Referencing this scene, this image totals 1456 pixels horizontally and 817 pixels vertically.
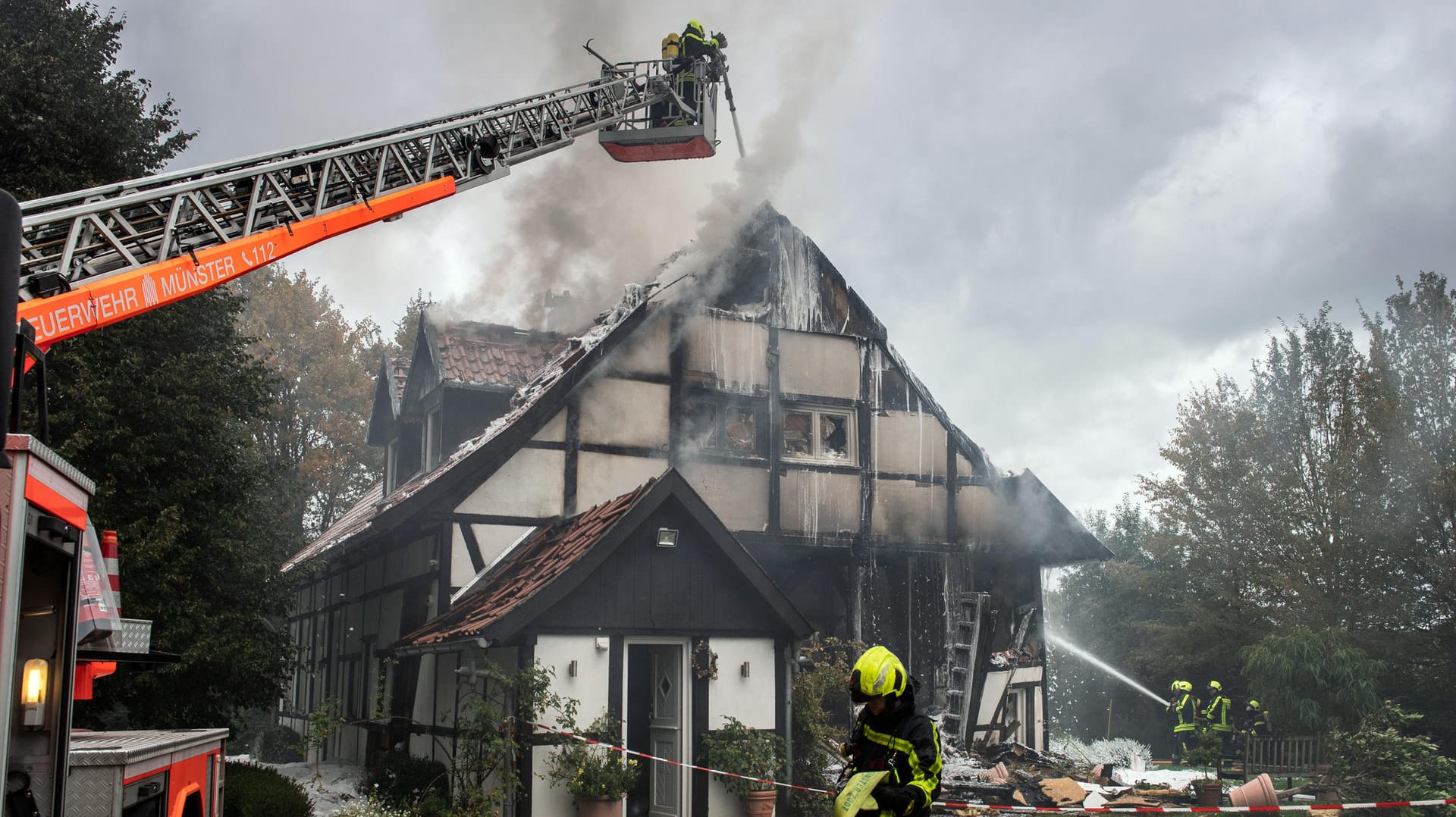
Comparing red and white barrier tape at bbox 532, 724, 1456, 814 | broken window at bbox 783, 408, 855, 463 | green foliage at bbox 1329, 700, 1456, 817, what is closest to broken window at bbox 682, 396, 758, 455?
broken window at bbox 783, 408, 855, 463

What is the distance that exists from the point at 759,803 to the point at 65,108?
38.7 ft

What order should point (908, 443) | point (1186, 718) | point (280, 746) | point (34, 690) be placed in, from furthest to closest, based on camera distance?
point (280, 746), point (1186, 718), point (908, 443), point (34, 690)

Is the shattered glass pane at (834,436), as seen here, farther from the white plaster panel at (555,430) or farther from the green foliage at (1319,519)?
the green foliage at (1319,519)

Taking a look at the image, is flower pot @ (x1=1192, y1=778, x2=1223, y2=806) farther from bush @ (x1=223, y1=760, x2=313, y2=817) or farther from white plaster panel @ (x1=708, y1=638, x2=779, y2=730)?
bush @ (x1=223, y1=760, x2=313, y2=817)

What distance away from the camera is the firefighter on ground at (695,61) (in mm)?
14539

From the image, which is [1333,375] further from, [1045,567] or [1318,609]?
[1045,567]

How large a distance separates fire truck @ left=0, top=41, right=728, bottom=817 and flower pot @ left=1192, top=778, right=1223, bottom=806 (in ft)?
37.1

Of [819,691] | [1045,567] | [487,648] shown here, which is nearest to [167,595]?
[487,648]

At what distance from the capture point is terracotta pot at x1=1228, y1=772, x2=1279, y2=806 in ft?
50.1

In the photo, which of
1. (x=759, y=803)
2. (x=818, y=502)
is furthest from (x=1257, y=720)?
(x=759, y=803)

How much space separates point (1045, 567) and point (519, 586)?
1126cm

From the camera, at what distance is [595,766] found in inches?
485

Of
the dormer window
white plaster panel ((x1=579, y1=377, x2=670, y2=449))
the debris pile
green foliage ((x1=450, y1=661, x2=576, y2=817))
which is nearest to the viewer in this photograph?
green foliage ((x1=450, y1=661, x2=576, y2=817))

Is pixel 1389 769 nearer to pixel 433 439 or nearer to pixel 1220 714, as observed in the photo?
pixel 1220 714
